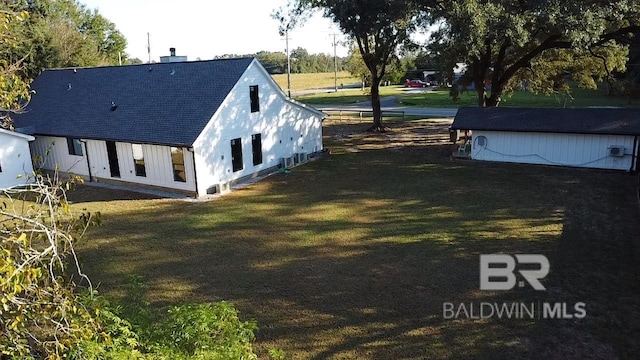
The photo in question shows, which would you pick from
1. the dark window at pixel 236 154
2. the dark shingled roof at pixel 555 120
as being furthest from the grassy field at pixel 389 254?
the dark shingled roof at pixel 555 120

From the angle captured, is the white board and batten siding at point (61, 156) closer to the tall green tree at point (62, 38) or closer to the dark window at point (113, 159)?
the dark window at point (113, 159)

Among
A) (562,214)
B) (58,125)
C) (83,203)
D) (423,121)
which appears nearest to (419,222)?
(562,214)

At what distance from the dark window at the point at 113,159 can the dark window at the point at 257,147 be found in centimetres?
624

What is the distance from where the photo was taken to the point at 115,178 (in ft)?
71.5

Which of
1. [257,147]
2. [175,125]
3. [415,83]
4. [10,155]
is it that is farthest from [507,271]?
[415,83]

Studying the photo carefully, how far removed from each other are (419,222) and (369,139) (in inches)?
646

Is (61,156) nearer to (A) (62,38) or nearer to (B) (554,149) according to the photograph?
(A) (62,38)

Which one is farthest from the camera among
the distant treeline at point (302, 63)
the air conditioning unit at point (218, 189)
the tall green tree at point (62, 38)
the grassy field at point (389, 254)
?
the distant treeline at point (302, 63)

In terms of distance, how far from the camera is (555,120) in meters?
22.4

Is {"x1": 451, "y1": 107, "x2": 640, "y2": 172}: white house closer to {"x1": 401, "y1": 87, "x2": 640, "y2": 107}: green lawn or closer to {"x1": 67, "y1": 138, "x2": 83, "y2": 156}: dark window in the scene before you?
{"x1": 401, "y1": 87, "x2": 640, "y2": 107}: green lawn

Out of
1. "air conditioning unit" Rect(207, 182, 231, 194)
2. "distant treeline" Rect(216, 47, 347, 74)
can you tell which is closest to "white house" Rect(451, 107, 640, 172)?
"air conditioning unit" Rect(207, 182, 231, 194)

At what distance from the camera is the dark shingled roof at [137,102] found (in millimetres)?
20047

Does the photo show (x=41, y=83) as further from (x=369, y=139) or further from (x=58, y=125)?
(x=369, y=139)

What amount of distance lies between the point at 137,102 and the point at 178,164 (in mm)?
5039
